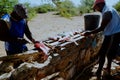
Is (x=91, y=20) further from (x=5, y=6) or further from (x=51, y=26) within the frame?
(x=51, y=26)

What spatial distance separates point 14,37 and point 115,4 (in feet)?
61.6

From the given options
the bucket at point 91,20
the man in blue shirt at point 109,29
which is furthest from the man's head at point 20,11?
the bucket at point 91,20

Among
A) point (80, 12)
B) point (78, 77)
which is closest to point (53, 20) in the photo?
point (80, 12)

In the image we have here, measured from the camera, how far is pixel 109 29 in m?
6.45

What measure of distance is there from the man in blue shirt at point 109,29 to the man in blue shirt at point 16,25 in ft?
5.45

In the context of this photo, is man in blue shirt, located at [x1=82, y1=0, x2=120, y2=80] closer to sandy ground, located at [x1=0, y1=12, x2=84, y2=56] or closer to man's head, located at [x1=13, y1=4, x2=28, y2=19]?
man's head, located at [x1=13, y1=4, x2=28, y2=19]

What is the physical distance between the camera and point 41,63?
5281mm

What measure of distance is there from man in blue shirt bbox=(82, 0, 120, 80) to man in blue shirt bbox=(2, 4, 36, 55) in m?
1.66

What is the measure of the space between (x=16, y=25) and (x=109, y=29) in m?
2.17

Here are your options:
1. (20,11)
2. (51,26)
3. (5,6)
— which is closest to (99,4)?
(20,11)

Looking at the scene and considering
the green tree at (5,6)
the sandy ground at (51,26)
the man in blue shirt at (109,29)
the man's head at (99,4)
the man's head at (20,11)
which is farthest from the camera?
the sandy ground at (51,26)

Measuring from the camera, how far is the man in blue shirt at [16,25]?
16.6 ft

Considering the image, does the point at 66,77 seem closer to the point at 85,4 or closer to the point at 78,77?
the point at 78,77

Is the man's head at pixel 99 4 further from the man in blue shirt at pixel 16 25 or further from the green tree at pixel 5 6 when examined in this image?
the green tree at pixel 5 6
